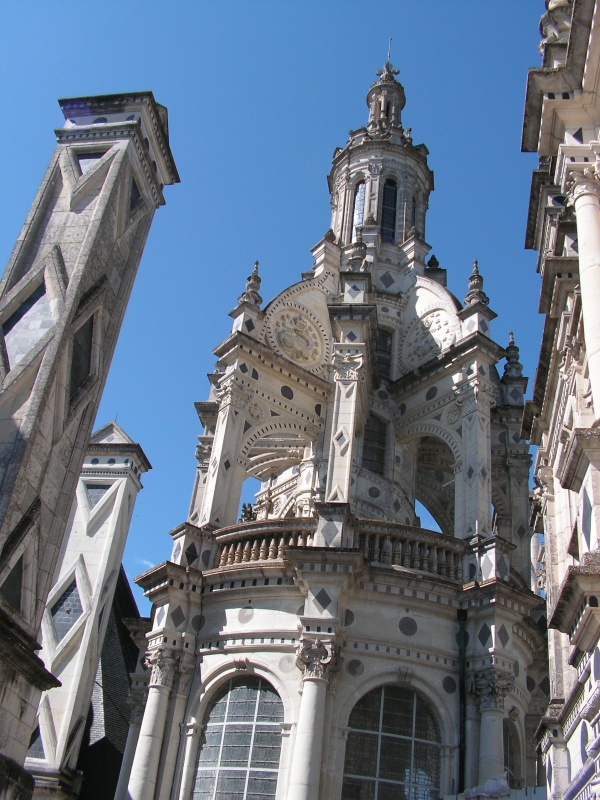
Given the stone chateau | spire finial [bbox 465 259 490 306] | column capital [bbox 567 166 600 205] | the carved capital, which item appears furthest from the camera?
spire finial [bbox 465 259 490 306]

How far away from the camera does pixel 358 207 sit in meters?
31.2

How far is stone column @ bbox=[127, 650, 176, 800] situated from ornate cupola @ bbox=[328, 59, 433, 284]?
15678 millimetres

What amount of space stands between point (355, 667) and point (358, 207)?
767 inches

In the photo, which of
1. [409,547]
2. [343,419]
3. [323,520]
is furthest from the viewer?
[343,419]

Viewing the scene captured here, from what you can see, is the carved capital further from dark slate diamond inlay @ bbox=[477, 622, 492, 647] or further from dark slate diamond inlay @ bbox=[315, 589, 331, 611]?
dark slate diamond inlay @ bbox=[477, 622, 492, 647]

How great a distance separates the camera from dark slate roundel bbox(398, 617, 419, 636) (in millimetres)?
17016

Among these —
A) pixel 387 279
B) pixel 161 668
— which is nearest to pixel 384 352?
pixel 387 279

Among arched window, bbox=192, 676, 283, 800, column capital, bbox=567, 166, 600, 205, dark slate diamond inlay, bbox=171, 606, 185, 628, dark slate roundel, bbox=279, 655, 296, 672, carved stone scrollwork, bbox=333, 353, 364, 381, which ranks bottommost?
arched window, bbox=192, 676, 283, 800

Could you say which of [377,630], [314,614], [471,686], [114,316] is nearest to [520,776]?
[471,686]

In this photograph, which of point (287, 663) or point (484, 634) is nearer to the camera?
point (287, 663)

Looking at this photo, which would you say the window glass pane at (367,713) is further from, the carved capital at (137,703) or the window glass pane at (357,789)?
the carved capital at (137,703)

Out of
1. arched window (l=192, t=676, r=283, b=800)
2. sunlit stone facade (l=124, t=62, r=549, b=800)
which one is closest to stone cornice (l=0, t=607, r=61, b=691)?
sunlit stone facade (l=124, t=62, r=549, b=800)

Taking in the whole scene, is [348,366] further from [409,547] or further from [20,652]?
[20,652]

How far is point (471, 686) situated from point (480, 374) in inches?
343
